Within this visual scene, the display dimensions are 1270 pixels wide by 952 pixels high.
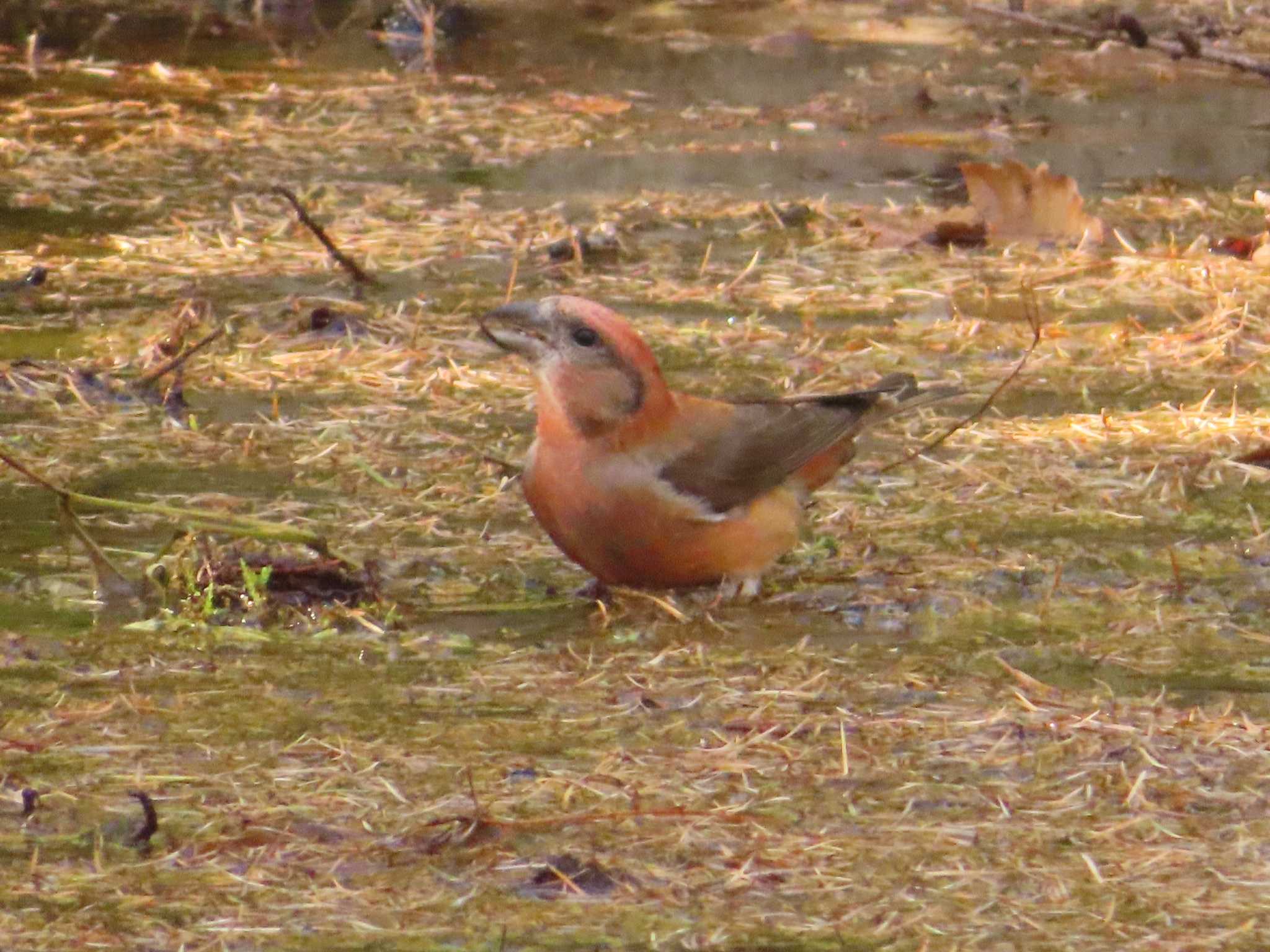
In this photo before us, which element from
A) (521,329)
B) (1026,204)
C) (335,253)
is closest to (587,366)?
(521,329)

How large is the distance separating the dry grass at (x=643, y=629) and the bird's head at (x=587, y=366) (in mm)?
389

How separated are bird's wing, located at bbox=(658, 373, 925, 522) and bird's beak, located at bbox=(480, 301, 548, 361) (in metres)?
0.40

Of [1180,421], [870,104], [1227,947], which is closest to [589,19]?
[870,104]

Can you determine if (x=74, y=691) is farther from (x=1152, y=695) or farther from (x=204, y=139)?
(x=204, y=139)

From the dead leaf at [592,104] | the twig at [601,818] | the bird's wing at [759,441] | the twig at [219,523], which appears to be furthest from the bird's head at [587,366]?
the dead leaf at [592,104]

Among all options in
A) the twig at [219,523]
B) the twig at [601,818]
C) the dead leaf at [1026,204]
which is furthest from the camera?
the dead leaf at [1026,204]

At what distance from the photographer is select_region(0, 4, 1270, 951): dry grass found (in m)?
3.45

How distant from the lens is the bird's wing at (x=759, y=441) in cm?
501

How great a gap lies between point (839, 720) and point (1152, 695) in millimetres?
631

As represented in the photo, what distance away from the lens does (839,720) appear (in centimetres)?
419

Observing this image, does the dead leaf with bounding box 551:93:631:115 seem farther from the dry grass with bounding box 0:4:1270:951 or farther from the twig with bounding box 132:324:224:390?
the twig with bounding box 132:324:224:390

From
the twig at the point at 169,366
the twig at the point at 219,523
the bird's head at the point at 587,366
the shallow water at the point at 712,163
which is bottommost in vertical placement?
the shallow water at the point at 712,163

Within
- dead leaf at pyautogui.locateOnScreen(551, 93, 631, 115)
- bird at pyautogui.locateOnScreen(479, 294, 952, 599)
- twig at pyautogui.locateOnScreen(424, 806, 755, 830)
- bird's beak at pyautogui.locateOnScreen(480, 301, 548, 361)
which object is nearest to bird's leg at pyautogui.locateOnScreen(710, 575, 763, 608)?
bird at pyautogui.locateOnScreen(479, 294, 952, 599)

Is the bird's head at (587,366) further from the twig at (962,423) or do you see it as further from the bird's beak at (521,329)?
Result: the twig at (962,423)
